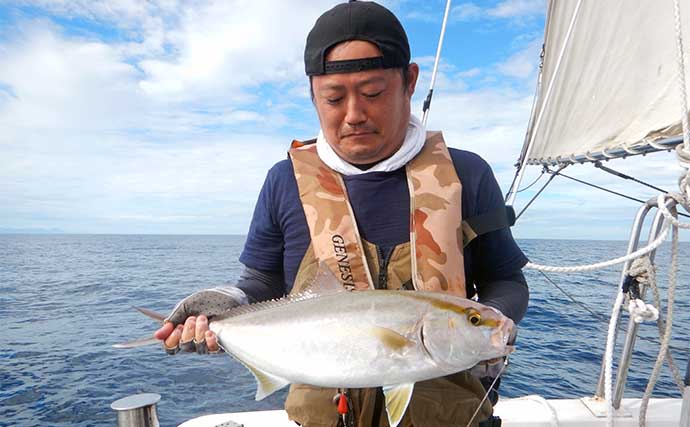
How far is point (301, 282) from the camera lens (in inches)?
106

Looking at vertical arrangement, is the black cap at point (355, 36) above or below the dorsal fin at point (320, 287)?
above

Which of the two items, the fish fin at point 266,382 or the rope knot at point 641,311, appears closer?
the fish fin at point 266,382

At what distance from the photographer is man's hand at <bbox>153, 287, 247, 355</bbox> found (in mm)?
2389

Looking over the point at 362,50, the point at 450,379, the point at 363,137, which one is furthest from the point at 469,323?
the point at 362,50

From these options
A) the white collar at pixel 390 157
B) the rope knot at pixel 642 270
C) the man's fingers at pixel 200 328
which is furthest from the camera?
the rope knot at pixel 642 270

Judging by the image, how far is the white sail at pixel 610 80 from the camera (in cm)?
460

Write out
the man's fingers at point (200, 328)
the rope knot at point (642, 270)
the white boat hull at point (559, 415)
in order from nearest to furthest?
the man's fingers at point (200, 328)
the rope knot at point (642, 270)
the white boat hull at point (559, 415)

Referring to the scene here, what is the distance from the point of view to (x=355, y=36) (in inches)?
97.6

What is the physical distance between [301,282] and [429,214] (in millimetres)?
842

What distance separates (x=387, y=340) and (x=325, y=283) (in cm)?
44

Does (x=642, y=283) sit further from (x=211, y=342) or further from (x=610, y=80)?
(x=610, y=80)

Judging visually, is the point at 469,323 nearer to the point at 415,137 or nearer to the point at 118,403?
the point at 415,137

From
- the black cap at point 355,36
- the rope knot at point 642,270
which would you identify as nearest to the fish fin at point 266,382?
the black cap at point 355,36

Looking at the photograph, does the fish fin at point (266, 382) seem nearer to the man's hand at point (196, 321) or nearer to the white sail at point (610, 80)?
the man's hand at point (196, 321)
